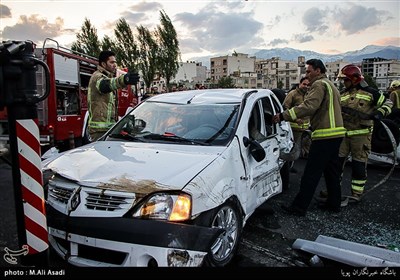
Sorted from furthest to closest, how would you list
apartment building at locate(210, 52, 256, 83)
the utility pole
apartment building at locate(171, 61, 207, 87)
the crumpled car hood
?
apartment building at locate(210, 52, 256, 83)
apartment building at locate(171, 61, 207, 87)
the crumpled car hood
the utility pole

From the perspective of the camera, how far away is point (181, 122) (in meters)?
3.62

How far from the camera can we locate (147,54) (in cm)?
3991

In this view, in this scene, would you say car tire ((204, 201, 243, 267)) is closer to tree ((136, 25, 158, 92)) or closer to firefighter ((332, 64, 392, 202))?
firefighter ((332, 64, 392, 202))

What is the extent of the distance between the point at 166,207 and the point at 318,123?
2725 millimetres

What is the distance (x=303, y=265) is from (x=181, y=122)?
5.93 ft

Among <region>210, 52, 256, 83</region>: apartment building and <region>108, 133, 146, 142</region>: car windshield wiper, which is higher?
<region>210, 52, 256, 83</region>: apartment building

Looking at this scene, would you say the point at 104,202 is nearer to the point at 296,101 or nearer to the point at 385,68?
the point at 296,101

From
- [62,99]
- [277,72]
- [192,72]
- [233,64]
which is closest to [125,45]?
[62,99]

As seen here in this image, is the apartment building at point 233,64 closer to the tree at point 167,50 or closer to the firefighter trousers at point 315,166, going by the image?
the tree at point 167,50

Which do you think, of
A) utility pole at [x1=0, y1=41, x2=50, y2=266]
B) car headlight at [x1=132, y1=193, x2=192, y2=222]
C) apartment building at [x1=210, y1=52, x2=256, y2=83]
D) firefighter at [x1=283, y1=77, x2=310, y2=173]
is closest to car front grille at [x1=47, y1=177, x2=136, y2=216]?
car headlight at [x1=132, y1=193, x2=192, y2=222]

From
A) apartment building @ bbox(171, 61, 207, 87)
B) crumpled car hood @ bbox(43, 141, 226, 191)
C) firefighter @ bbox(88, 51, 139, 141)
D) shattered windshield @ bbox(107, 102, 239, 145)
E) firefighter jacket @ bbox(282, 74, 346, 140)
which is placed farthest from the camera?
apartment building @ bbox(171, 61, 207, 87)

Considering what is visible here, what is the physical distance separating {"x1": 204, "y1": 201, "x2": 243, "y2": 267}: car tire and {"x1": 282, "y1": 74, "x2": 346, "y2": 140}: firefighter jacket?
177 cm

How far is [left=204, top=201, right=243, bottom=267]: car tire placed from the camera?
102 inches

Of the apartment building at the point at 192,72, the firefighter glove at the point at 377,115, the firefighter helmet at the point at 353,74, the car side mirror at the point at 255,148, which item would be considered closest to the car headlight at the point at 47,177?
the car side mirror at the point at 255,148
